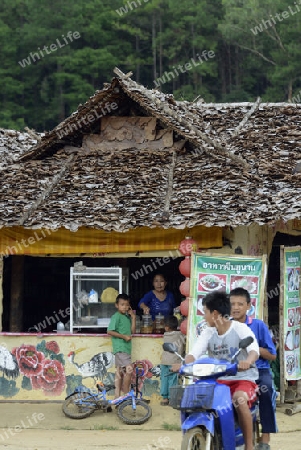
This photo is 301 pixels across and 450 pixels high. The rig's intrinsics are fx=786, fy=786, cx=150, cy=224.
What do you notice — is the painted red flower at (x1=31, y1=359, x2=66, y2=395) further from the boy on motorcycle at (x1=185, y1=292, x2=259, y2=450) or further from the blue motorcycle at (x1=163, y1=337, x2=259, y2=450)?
the blue motorcycle at (x1=163, y1=337, x2=259, y2=450)

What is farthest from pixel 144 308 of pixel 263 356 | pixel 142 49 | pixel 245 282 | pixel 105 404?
pixel 142 49

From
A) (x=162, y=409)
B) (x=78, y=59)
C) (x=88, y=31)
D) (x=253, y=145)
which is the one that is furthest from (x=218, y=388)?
(x=88, y=31)

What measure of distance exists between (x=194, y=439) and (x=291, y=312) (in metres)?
4.96

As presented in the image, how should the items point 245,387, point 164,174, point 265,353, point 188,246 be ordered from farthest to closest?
point 164,174, point 188,246, point 265,353, point 245,387

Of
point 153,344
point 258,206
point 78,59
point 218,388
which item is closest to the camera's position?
point 218,388

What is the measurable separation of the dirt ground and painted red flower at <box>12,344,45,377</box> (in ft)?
1.86

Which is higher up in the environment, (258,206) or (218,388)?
(258,206)

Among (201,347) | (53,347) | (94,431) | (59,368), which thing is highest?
(201,347)

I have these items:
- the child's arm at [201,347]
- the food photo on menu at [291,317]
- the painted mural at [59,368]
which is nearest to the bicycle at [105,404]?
the painted mural at [59,368]

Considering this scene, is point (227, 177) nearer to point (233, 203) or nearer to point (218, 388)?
point (233, 203)

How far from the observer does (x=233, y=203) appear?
1125cm

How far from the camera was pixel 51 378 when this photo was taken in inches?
468

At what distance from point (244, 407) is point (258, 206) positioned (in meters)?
4.46

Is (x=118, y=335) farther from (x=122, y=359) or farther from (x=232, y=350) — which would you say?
(x=232, y=350)
